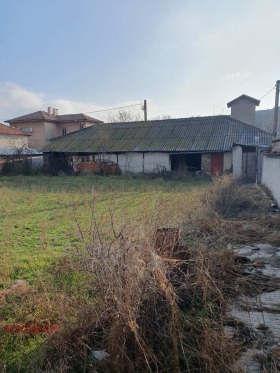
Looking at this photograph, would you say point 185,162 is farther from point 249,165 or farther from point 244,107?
point 244,107

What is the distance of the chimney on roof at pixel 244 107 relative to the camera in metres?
33.7

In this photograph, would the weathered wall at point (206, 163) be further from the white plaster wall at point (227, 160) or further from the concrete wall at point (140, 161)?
the concrete wall at point (140, 161)

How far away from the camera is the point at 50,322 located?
361 centimetres

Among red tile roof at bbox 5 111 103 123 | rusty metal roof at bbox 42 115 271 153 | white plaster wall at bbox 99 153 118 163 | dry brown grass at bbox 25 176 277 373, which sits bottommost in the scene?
dry brown grass at bbox 25 176 277 373

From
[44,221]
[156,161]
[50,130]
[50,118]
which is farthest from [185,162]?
[50,118]

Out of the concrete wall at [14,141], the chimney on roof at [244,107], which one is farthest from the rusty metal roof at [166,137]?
the chimney on roof at [244,107]

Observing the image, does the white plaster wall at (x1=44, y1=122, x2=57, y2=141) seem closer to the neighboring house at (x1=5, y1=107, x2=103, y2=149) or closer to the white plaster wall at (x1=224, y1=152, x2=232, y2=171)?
the neighboring house at (x1=5, y1=107, x2=103, y2=149)

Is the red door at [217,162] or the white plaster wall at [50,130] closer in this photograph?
the red door at [217,162]

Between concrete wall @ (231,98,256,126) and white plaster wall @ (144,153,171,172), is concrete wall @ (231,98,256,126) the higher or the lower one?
the higher one

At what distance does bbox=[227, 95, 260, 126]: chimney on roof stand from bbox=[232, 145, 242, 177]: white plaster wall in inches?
587

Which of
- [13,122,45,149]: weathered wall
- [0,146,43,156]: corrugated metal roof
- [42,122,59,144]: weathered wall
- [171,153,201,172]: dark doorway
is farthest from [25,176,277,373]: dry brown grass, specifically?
[42,122,59,144]: weathered wall

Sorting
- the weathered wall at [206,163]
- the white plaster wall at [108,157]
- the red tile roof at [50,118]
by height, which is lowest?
the weathered wall at [206,163]

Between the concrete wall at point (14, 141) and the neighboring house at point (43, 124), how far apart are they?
31.1 feet

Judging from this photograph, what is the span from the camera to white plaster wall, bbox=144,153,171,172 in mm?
24250
